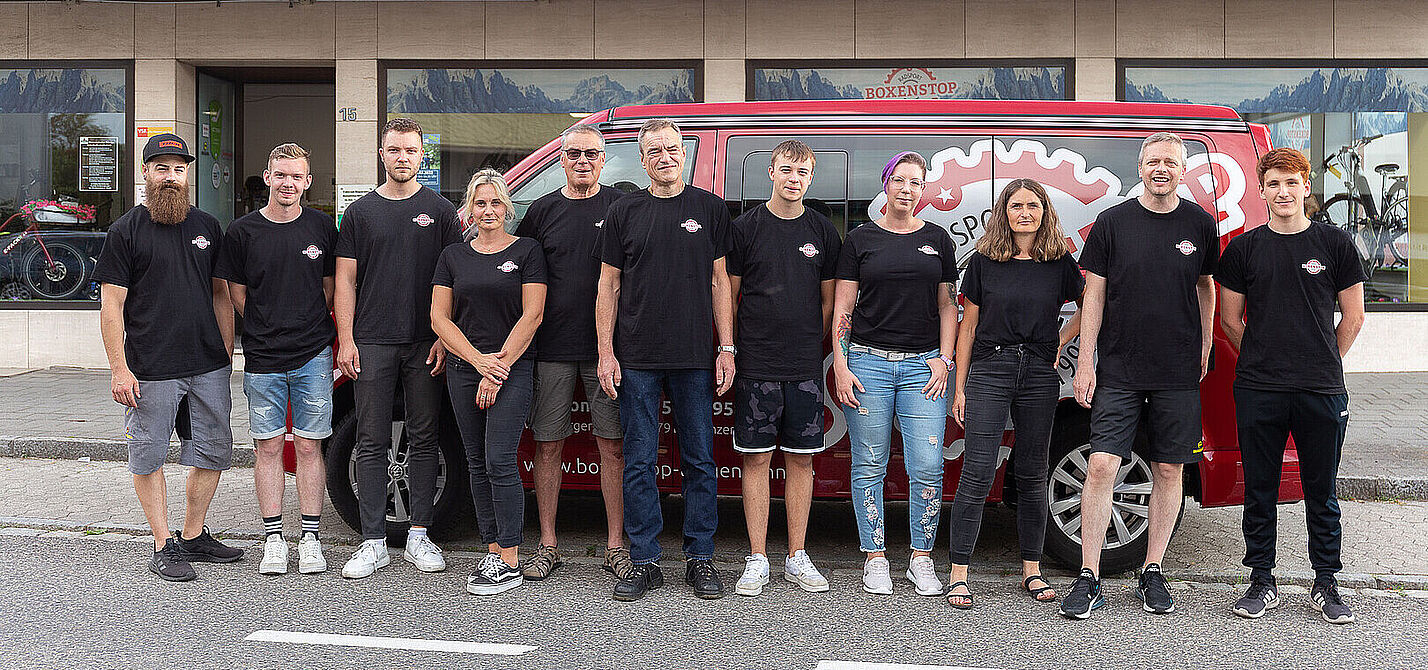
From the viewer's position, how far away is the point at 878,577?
17.6 ft

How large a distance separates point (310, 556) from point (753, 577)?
6.62 ft

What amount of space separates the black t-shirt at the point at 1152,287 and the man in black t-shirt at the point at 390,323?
9.38ft

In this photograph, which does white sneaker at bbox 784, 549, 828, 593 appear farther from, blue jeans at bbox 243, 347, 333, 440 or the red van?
blue jeans at bbox 243, 347, 333, 440

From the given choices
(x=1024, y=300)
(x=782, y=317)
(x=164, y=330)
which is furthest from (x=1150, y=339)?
(x=164, y=330)

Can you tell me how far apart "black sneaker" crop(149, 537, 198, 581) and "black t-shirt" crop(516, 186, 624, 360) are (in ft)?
6.02

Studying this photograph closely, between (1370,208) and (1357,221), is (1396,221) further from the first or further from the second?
(1357,221)

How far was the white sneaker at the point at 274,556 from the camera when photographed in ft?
18.3

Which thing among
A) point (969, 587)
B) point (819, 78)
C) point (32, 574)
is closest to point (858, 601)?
point (969, 587)

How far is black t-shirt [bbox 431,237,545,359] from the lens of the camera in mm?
5297

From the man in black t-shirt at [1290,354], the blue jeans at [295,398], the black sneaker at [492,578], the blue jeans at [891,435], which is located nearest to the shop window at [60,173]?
the blue jeans at [295,398]

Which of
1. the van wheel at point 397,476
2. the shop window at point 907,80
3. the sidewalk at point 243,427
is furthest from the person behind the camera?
the shop window at point 907,80

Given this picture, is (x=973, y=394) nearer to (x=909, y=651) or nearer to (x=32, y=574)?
(x=909, y=651)

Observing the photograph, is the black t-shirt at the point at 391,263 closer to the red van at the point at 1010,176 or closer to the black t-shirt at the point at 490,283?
the black t-shirt at the point at 490,283

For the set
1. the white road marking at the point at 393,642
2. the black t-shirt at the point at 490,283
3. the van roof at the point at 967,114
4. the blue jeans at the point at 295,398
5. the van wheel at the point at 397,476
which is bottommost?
the white road marking at the point at 393,642
